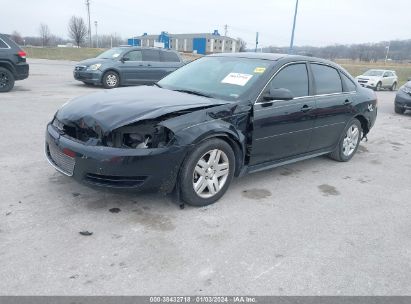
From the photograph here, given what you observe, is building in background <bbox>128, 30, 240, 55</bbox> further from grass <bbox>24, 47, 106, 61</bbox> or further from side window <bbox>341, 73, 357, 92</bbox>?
side window <bbox>341, 73, 357, 92</bbox>

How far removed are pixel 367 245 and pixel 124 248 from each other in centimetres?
217

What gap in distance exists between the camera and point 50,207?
12.6ft

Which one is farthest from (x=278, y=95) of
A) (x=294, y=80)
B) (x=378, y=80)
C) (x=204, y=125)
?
(x=378, y=80)

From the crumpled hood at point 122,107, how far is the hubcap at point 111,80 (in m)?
9.71

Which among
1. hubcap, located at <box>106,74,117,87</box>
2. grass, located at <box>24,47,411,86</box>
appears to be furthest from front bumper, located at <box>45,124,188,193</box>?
grass, located at <box>24,47,411,86</box>

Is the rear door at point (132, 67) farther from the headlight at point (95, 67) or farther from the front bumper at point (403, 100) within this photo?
the front bumper at point (403, 100)

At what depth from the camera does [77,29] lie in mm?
88062

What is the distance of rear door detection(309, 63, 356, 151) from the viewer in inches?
211

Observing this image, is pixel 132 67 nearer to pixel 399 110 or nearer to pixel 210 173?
pixel 399 110

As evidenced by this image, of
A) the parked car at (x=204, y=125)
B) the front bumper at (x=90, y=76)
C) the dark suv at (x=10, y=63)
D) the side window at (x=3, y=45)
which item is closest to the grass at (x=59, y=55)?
the front bumper at (x=90, y=76)

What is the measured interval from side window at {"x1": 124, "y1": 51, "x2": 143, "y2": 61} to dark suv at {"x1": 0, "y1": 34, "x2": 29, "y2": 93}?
12.5 ft

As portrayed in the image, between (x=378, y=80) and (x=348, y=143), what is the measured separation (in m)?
21.0

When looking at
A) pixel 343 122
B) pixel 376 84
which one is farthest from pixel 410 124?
pixel 376 84

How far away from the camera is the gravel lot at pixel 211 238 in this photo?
9.28 feet
